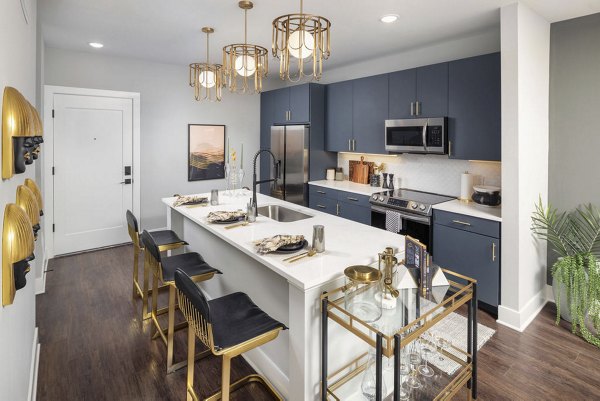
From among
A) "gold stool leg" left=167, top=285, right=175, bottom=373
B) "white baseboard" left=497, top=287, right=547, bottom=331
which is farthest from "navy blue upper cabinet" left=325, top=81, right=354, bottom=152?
"gold stool leg" left=167, top=285, right=175, bottom=373

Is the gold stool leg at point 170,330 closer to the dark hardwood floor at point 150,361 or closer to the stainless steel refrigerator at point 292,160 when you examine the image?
the dark hardwood floor at point 150,361

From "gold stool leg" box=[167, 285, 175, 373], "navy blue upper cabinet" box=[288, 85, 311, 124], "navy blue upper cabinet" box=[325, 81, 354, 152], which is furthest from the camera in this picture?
"navy blue upper cabinet" box=[288, 85, 311, 124]

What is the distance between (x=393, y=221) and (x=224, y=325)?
257 cm

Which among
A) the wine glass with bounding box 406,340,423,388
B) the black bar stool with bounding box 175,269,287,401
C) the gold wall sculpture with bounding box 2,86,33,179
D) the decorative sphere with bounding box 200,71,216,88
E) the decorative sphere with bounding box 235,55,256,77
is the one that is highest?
the decorative sphere with bounding box 200,71,216,88

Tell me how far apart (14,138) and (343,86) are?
4293mm

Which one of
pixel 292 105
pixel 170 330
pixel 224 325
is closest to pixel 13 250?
pixel 224 325

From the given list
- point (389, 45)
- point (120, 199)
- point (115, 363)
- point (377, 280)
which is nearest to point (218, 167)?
point (120, 199)

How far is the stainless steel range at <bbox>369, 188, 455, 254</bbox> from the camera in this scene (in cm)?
361

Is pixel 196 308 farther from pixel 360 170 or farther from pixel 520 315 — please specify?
pixel 360 170

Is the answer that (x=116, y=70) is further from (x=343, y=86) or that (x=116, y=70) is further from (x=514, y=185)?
(x=514, y=185)

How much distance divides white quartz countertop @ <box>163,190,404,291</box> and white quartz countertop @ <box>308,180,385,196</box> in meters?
1.47

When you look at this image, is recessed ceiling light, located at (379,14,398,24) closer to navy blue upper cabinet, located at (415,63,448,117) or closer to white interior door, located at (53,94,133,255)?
navy blue upper cabinet, located at (415,63,448,117)

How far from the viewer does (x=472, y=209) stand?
3404mm

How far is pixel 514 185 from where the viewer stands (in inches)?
114
